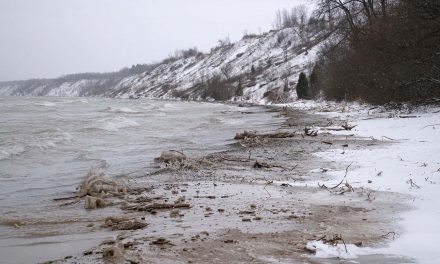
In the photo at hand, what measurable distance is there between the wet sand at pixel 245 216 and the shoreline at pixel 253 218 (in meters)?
0.01

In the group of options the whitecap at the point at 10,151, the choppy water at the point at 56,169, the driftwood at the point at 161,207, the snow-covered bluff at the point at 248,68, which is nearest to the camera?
the choppy water at the point at 56,169

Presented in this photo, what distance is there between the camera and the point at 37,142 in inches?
658

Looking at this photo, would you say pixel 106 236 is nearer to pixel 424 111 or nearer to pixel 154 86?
pixel 424 111

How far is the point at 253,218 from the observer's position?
237 inches

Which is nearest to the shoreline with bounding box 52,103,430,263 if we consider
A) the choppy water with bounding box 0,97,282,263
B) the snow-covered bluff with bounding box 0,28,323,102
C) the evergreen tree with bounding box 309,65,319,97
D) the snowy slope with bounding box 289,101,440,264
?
the snowy slope with bounding box 289,101,440,264

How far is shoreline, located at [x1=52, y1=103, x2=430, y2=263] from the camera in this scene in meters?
4.60

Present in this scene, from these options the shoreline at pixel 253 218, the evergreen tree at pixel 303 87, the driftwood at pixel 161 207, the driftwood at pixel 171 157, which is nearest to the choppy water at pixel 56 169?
the driftwood at pixel 171 157

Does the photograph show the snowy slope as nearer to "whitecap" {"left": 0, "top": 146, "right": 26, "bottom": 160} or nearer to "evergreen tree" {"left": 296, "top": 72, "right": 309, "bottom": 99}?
"whitecap" {"left": 0, "top": 146, "right": 26, "bottom": 160}

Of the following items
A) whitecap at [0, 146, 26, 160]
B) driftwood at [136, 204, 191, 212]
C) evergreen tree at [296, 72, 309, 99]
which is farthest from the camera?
evergreen tree at [296, 72, 309, 99]

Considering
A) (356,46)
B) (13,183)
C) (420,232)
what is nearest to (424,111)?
(356,46)

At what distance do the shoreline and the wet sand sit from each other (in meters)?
0.01

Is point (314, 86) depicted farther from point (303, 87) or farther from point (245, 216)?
point (245, 216)

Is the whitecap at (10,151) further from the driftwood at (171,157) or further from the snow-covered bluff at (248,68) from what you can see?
the snow-covered bluff at (248,68)

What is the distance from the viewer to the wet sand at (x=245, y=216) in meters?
4.59
